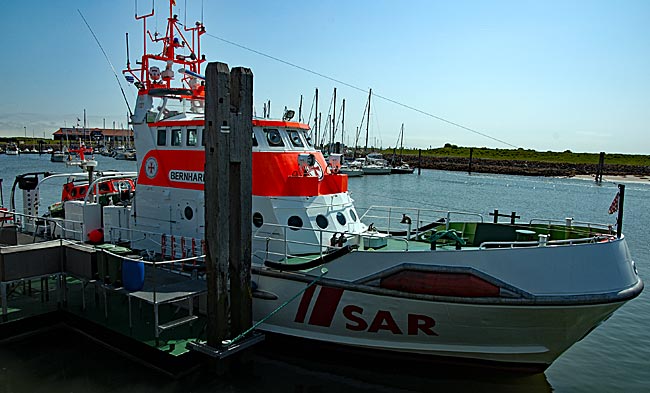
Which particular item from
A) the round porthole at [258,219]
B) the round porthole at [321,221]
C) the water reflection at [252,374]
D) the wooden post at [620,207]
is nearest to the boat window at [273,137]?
the round porthole at [258,219]

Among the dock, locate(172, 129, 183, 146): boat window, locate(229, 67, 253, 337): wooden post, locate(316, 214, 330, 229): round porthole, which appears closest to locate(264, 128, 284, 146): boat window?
locate(316, 214, 330, 229): round porthole

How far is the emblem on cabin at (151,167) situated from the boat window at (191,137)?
1.00 metres

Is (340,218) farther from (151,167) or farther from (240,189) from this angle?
(151,167)

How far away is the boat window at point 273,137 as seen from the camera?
8.54m

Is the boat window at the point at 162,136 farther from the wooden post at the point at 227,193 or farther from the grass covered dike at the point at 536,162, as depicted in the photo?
the grass covered dike at the point at 536,162

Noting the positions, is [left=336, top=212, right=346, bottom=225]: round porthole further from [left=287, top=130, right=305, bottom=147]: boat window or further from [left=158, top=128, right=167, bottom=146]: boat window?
[left=158, top=128, right=167, bottom=146]: boat window

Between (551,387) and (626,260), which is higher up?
(626,260)

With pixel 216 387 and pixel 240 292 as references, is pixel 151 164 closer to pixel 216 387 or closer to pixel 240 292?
pixel 240 292

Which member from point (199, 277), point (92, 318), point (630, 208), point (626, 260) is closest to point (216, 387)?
point (199, 277)

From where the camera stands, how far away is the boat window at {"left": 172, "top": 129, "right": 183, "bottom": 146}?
8997 mm

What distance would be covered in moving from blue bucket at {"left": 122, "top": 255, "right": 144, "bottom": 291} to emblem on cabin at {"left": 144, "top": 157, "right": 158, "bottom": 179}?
2631 millimetres

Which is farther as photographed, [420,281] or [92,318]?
[92,318]

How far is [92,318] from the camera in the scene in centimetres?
798

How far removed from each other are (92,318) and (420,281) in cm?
570
